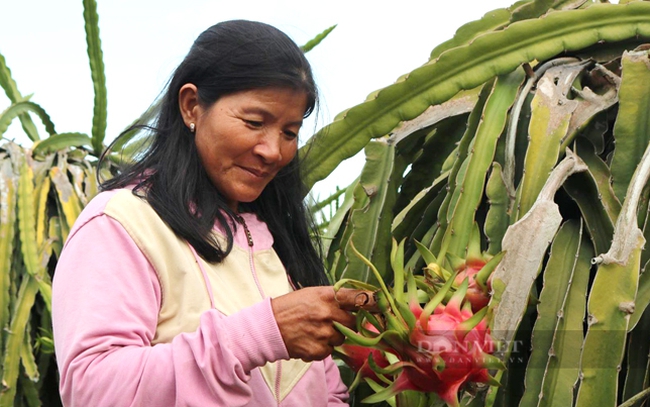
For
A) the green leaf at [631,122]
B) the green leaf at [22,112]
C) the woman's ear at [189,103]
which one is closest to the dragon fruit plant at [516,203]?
the green leaf at [631,122]

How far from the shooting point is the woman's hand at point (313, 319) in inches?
46.1

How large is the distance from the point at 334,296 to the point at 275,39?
1.59 ft

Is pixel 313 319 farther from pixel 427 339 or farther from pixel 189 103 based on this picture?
pixel 189 103

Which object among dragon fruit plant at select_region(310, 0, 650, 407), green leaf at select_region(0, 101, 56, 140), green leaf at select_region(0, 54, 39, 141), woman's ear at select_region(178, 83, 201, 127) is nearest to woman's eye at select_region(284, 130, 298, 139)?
woman's ear at select_region(178, 83, 201, 127)

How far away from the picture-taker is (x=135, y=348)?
1185mm

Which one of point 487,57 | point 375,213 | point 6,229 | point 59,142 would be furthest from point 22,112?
point 487,57

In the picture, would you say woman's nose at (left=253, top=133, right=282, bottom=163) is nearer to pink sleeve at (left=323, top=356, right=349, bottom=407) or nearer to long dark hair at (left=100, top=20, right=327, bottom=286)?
long dark hair at (left=100, top=20, right=327, bottom=286)

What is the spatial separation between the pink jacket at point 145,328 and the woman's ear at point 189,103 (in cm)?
18

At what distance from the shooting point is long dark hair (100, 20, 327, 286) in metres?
1.38

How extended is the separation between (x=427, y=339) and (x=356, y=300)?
0.10 m

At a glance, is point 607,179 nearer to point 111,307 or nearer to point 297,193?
point 297,193

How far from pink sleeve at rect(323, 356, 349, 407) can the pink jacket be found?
0.18m

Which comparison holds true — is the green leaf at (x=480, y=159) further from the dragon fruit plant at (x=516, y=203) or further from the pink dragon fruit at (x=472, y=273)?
the pink dragon fruit at (x=472, y=273)

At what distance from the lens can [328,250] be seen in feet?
6.20
